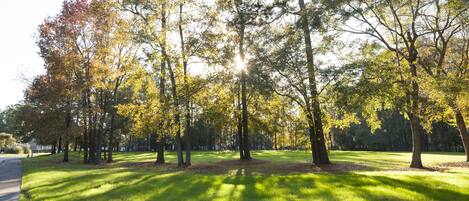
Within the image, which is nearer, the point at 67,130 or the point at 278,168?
the point at 278,168

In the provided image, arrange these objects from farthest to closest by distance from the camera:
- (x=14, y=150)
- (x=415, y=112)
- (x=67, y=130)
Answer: (x=14, y=150)
(x=67, y=130)
(x=415, y=112)

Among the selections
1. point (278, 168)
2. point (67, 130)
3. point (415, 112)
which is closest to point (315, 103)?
point (278, 168)

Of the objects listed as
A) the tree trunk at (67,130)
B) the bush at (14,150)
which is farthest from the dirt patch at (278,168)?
the bush at (14,150)

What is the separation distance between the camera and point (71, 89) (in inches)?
1243

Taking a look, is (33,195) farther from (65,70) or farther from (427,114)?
(427,114)

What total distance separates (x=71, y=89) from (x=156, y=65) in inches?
444

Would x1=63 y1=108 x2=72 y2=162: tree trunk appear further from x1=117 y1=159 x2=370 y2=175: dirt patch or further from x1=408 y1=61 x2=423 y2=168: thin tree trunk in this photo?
x1=408 y1=61 x2=423 y2=168: thin tree trunk

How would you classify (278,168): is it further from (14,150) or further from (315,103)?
(14,150)

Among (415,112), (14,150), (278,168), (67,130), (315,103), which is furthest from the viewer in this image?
(14,150)

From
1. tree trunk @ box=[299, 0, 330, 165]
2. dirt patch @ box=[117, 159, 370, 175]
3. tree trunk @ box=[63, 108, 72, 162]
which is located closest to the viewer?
tree trunk @ box=[299, 0, 330, 165]

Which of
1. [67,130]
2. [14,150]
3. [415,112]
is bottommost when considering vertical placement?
[14,150]

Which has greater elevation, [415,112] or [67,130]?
[67,130]

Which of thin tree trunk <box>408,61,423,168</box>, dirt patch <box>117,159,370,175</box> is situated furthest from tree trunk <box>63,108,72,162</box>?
thin tree trunk <box>408,61,423,168</box>

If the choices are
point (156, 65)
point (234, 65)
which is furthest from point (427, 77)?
point (156, 65)
